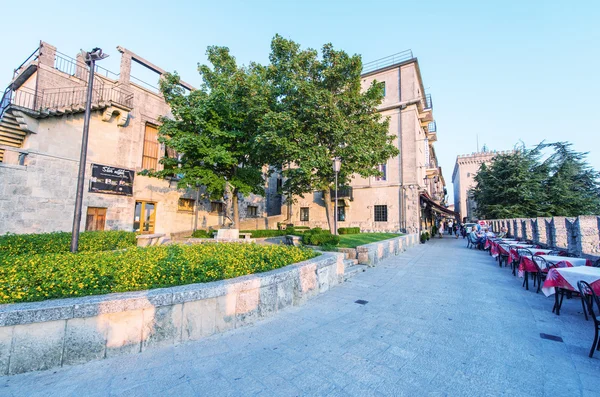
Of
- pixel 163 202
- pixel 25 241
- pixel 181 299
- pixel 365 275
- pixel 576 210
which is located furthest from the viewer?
pixel 576 210

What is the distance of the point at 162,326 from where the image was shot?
10.8ft

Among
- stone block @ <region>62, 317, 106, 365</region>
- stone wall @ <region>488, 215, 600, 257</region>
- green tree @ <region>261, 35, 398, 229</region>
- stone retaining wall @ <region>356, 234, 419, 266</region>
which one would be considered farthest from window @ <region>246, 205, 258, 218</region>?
stone block @ <region>62, 317, 106, 365</region>

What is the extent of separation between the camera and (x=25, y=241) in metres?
6.75

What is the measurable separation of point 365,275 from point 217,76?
11776mm

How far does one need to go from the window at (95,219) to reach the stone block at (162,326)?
12.0 meters

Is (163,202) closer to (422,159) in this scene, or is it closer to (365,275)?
(365,275)

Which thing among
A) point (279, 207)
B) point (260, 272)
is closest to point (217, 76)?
point (260, 272)

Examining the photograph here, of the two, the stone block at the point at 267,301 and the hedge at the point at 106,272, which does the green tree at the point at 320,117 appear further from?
the stone block at the point at 267,301

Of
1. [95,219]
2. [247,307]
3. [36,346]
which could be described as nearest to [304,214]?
[95,219]

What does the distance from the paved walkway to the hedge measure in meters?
0.88

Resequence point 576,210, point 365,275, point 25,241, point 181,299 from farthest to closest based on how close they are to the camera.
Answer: point 576,210 < point 365,275 < point 25,241 < point 181,299

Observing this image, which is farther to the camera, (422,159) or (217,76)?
(422,159)

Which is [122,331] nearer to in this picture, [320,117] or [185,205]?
[320,117]

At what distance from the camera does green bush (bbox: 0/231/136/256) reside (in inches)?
252
